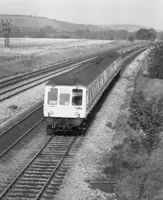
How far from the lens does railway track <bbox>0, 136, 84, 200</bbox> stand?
1111cm

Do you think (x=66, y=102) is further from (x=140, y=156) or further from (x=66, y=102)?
(x=140, y=156)

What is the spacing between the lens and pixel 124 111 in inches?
913

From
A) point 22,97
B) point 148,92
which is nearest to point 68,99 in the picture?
point 22,97

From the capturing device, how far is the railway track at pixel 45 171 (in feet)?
36.5

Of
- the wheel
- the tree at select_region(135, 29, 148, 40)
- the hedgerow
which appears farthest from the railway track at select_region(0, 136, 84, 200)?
the tree at select_region(135, 29, 148, 40)

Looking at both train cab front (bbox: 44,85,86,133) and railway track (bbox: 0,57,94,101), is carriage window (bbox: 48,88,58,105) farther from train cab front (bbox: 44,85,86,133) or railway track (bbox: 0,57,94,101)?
railway track (bbox: 0,57,94,101)

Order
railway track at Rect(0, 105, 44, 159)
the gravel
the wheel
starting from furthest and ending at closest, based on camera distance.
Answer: the wheel, railway track at Rect(0, 105, 44, 159), the gravel

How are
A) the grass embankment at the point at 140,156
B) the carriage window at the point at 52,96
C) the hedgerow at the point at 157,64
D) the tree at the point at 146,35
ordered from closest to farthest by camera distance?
the grass embankment at the point at 140,156
the carriage window at the point at 52,96
the hedgerow at the point at 157,64
the tree at the point at 146,35

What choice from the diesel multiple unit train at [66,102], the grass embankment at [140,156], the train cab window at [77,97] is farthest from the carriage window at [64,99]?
the grass embankment at [140,156]

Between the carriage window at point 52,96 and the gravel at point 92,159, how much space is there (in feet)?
7.72

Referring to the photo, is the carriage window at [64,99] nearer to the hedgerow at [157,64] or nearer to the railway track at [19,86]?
the railway track at [19,86]

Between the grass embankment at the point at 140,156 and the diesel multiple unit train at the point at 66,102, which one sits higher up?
the diesel multiple unit train at the point at 66,102

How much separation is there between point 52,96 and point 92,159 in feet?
13.5

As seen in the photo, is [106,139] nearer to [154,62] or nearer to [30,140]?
[30,140]
